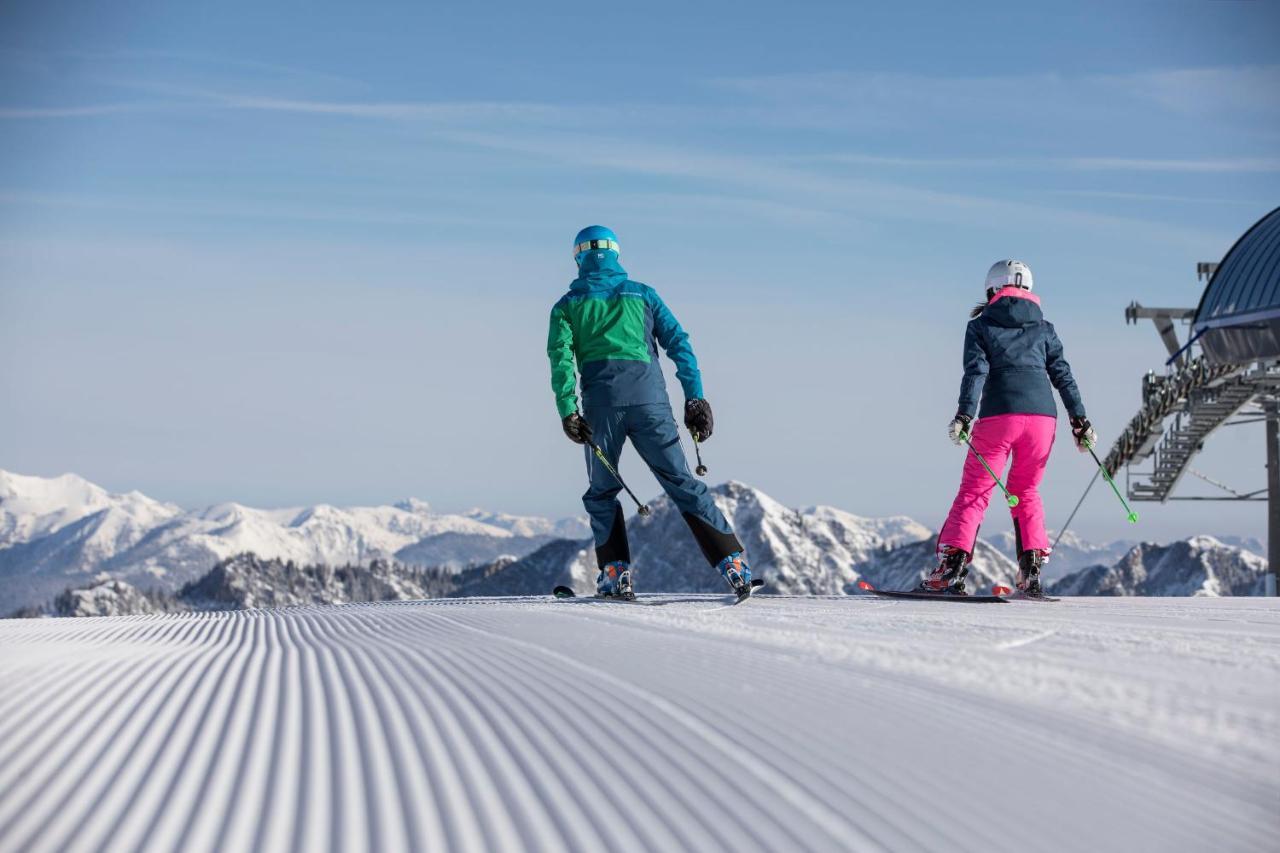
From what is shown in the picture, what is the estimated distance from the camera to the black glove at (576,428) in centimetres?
806

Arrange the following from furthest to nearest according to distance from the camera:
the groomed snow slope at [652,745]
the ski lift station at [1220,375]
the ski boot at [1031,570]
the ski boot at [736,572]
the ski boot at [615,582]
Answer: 1. the ski lift station at [1220,375]
2. the ski boot at [1031,570]
3. the ski boot at [615,582]
4. the ski boot at [736,572]
5. the groomed snow slope at [652,745]

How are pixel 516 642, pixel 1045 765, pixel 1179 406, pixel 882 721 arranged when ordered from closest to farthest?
pixel 1045 765 < pixel 882 721 < pixel 516 642 < pixel 1179 406

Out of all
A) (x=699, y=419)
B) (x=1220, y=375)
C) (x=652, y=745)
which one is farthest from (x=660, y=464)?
(x=1220, y=375)

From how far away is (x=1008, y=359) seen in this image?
9008mm

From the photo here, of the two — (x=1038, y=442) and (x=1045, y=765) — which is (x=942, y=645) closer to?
(x=1045, y=765)

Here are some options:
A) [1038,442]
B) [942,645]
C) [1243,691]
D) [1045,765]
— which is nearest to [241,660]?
[942,645]

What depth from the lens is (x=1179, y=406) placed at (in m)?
31.6

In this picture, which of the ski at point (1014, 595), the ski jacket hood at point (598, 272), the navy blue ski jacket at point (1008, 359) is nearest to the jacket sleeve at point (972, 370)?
the navy blue ski jacket at point (1008, 359)

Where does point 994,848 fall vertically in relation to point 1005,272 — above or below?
below

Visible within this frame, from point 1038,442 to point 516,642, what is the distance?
5142 mm

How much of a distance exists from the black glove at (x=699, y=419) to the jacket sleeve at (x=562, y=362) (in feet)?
2.51

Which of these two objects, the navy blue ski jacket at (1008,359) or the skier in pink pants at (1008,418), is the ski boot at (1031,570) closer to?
the skier in pink pants at (1008,418)

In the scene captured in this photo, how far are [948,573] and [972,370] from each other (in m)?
1.44

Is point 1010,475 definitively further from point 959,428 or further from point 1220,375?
point 1220,375
